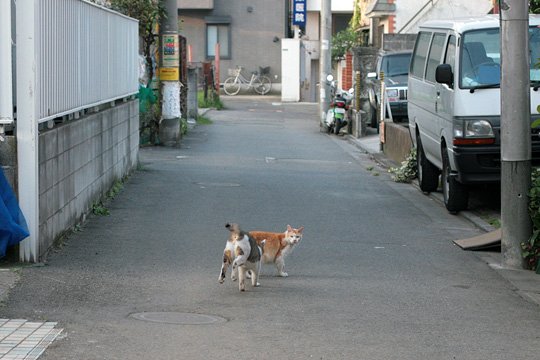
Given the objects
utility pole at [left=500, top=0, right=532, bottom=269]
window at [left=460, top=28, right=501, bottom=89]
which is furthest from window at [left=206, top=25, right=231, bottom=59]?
utility pole at [left=500, top=0, right=532, bottom=269]

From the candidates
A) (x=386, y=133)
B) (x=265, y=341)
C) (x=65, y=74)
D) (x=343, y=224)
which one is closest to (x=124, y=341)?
(x=265, y=341)

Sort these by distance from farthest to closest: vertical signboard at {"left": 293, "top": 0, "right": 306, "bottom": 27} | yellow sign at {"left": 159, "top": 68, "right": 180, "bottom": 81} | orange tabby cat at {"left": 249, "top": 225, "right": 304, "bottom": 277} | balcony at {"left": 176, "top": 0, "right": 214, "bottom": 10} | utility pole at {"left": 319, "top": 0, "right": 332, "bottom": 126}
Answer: balcony at {"left": 176, "top": 0, "right": 214, "bottom": 10} → vertical signboard at {"left": 293, "top": 0, "right": 306, "bottom": 27} → utility pole at {"left": 319, "top": 0, "right": 332, "bottom": 126} → yellow sign at {"left": 159, "top": 68, "right": 180, "bottom": 81} → orange tabby cat at {"left": 249, "top": 225, "right": 304, "bottom": 277}

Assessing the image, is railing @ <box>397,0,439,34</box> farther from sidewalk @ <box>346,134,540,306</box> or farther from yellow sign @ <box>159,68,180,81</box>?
sidewalk @ <box>346,134,540,306</box>

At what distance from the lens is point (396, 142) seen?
21000 mm

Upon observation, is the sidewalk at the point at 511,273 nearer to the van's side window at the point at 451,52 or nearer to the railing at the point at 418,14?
the van's side window at the point at 451,52

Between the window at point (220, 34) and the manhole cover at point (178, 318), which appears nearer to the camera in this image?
the manhole cover at point (178, 318)

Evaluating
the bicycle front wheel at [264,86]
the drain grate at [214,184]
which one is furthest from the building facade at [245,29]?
the drain grate at [214,184]

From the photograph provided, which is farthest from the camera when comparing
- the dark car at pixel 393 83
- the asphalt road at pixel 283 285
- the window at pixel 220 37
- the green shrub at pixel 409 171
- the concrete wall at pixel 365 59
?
the window at pixel 220 37

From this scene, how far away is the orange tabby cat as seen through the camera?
8938 millimetres

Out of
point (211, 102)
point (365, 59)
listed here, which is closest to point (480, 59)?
point (365, 59)

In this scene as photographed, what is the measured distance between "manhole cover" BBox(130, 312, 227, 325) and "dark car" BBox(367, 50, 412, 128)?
65.4 feet

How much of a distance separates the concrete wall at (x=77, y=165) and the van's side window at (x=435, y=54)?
14.7 ft

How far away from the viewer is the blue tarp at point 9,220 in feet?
27.7

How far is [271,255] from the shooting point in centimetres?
896
